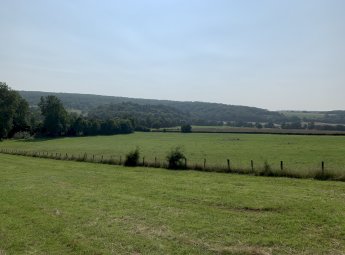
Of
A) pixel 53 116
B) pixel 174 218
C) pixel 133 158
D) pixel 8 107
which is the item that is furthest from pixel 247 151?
pixel 53 116

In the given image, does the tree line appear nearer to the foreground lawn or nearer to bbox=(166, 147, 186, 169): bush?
bbox=(166, 147, 186, 169): bush

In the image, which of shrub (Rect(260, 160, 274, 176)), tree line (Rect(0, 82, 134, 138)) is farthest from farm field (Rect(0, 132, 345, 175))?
tree line (Rect(0, 82, 134, 138))

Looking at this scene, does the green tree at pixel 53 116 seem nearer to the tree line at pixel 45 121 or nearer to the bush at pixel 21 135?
the tree line at pixel 45 121

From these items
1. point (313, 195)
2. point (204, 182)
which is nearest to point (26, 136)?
point (204, 182)

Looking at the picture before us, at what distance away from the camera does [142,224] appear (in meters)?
14.6

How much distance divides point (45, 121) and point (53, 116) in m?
3.58

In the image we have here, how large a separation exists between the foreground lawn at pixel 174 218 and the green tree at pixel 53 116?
104m

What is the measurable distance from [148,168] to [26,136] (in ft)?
314

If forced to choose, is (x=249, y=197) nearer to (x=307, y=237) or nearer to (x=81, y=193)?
(x=307, y=237)

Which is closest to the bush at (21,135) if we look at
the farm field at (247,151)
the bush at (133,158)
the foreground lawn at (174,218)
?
the farm field at (247,151)

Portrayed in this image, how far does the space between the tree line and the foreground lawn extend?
88.5 metres

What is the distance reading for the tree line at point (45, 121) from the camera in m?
106

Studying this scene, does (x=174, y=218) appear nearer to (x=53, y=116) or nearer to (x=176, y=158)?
(x=176, y=158)

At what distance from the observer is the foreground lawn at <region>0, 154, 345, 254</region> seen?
12078mm
